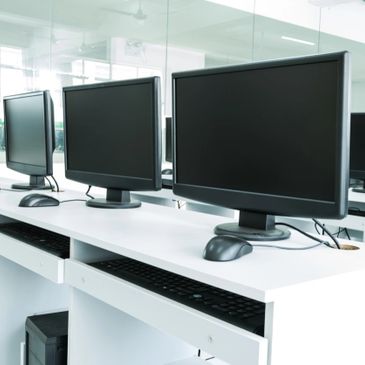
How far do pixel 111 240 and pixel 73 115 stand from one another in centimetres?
92

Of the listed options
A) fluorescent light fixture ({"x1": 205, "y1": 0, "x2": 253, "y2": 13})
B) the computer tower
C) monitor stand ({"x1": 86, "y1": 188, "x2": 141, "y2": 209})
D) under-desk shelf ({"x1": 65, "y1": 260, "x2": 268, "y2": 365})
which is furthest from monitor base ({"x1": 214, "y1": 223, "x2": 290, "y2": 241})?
fluorescent light fixture ({"x1": 205, "y1": 0, "x2": 253, "y2": 13})

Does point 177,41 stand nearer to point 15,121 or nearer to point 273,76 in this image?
point 15,121

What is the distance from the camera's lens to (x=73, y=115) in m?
2.05

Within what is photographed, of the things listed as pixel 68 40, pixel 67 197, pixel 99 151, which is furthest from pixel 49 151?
pixel 68 40

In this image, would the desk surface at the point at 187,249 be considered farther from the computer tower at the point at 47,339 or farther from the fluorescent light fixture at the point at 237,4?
the fluorescent light fixture at the point at 237,4

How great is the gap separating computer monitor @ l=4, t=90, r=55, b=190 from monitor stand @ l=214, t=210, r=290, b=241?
1.12 metres

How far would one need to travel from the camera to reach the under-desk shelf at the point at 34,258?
1.46 metres

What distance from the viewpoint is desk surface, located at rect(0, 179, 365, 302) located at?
3.11 feet

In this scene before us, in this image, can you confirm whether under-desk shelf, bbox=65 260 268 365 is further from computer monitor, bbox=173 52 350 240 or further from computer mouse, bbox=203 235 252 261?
computer monitor, bbox=173 52 350 240

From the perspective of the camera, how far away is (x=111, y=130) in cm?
187

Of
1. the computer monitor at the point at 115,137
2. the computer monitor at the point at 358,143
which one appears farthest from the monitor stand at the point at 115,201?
the computer monitor at the point at 358,143

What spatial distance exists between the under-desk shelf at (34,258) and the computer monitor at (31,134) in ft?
1.92

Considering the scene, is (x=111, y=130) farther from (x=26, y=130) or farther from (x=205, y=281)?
(x=205, y=281)

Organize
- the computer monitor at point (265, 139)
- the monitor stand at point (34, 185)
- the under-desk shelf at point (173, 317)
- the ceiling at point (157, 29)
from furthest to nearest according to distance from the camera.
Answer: the ceiling at point (157, 29) < the monitor stand at point (34, 185) < the computer monitor at point (265, 139) < the under-desk shelf at point (173, 317)
